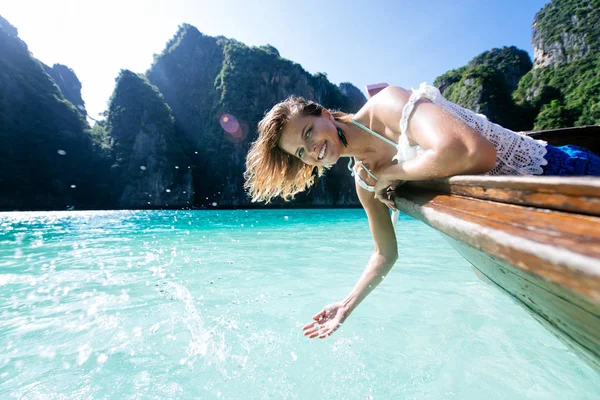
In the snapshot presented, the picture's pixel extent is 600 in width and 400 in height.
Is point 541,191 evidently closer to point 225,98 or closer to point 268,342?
point 268,342

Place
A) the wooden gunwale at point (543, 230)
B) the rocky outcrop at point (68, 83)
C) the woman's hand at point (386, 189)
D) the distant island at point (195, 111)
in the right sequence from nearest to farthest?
the wooden gunwale at point (543, 230) → the woman's hand at point (386, 189) → the distant island at point (195, 111) → the rocky outcrop at point (68, 83)

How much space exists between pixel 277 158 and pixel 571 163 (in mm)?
1535

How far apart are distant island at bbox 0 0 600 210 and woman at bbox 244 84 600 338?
4733 centimetres

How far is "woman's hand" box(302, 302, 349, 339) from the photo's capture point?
178 centimetres

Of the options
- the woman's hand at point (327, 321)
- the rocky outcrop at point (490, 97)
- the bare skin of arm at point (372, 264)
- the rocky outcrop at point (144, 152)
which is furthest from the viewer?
the rocky outcrop at point (144, 152)

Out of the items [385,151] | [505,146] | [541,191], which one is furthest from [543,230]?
[385,151]

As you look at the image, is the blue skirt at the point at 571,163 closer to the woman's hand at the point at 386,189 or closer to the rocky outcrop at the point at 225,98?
the woman's hand at the point at 386,189

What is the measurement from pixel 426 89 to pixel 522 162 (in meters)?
0.53

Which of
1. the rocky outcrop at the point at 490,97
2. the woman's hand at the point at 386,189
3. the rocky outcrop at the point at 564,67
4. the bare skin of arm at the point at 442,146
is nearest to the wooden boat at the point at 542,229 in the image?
the bare skin of arm at the point at 442,146

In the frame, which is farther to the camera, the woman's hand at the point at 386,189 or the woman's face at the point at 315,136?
the woman's face at the point at 315,136

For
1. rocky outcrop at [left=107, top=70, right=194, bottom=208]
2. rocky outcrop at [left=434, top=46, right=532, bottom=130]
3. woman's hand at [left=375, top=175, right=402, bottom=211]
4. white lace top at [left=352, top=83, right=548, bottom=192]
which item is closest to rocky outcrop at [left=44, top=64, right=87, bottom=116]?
rocky outcrop at [left=107, top=70, right=194, bottom=208]

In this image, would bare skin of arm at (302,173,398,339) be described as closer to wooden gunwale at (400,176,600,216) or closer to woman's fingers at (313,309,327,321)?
woman's fingers at (313,309,327,321)

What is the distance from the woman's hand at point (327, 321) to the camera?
5.85ft

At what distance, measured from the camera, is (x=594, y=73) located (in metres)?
37.7
